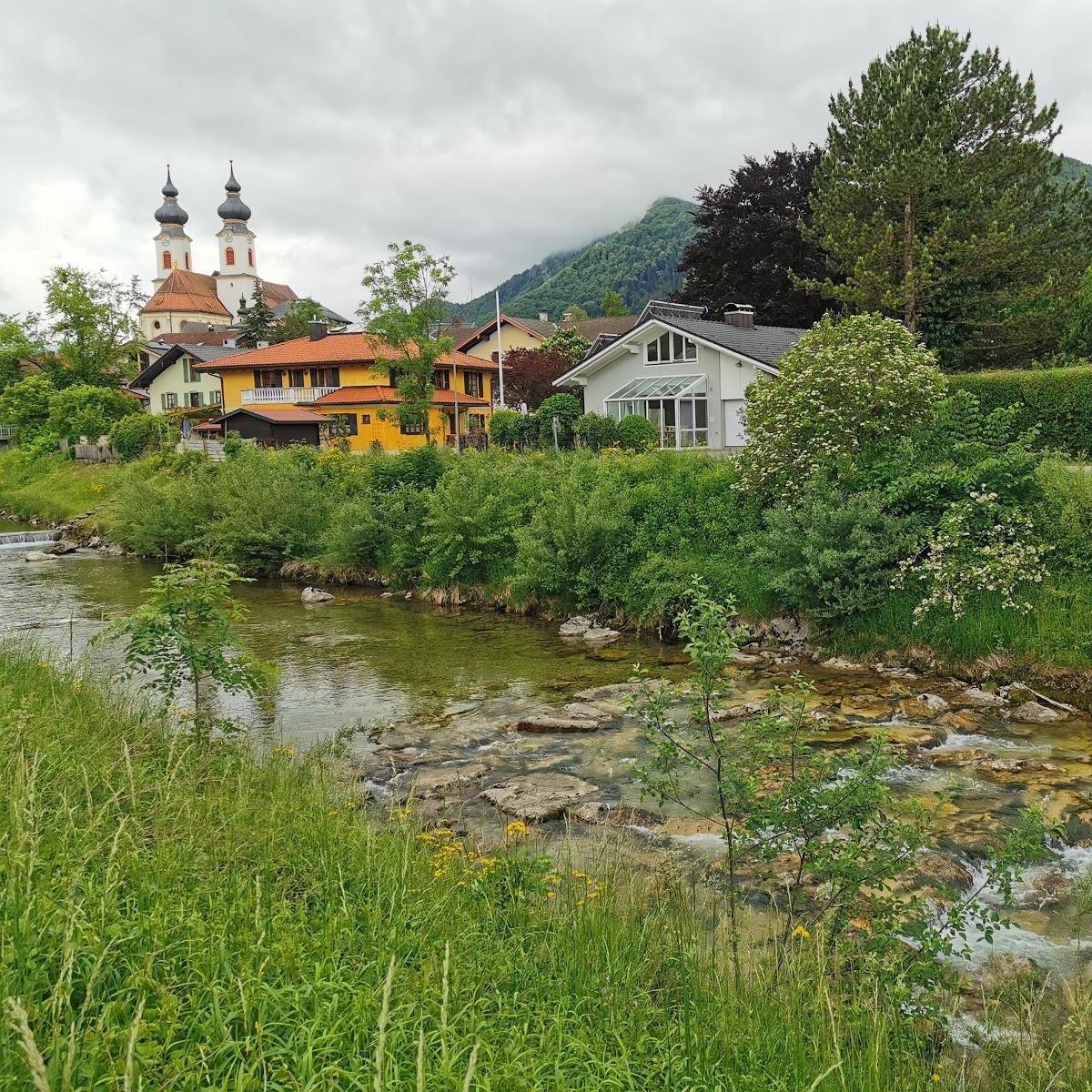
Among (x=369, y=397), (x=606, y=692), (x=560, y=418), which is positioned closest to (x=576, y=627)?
(x=606, y=692)

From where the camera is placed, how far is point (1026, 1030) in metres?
5.42

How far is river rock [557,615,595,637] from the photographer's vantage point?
1909 cm

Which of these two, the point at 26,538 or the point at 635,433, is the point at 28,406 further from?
the point at 635,433

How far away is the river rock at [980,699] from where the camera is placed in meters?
13.4

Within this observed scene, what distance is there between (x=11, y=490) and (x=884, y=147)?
46175 mm

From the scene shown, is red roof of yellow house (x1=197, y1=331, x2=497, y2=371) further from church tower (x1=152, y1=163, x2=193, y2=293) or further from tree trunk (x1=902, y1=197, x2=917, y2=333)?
church tower (x1=152, y1=163, x2=193, y2=293)

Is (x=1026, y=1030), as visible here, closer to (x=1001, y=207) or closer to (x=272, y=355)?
(x=1001, y=207)

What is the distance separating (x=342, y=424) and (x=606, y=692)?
130ft

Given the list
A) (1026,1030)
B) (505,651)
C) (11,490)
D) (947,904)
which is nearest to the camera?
(1026,1030)

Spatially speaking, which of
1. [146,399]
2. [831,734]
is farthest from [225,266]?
[831,734]

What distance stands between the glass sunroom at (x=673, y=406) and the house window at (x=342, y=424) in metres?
18.9

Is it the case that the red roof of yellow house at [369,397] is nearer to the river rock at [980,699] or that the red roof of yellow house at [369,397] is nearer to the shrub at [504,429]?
the shrub at [504,429]

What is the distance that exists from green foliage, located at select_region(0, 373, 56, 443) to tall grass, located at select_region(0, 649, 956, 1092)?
6096cm

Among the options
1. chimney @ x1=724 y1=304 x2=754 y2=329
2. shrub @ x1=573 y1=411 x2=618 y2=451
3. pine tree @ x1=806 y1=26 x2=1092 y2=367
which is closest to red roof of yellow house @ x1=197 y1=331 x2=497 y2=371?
chimney @ x1=724 y1=304 x2=754 y2=329
